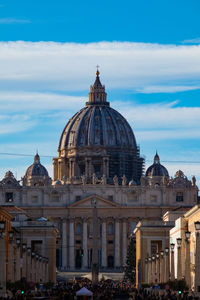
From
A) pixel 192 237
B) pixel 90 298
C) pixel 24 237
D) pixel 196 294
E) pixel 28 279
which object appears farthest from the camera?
pixel 24 237

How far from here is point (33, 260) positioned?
106 m

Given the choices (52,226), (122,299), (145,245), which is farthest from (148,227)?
(122,299)

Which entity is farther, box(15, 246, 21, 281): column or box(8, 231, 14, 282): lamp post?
box(15, 246, 21, 281): column

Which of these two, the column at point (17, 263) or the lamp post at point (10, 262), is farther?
the column at point (17, 263)

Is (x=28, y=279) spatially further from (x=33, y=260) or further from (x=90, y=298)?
(x=90, y=298)

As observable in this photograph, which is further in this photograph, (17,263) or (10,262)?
(17,263)

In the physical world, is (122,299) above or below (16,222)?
below

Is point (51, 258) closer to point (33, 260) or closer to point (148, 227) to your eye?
point (148, 227)

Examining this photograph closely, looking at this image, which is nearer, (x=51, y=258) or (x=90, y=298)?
(x=90, y=298)

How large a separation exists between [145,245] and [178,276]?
161 feet

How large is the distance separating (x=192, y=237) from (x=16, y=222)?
49.6m

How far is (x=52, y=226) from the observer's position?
13575 centimetres

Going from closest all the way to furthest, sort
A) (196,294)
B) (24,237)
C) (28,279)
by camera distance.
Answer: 1. (196,294)
2. (28,279)
3. (24,237)

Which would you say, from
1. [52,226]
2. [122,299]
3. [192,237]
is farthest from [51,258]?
[192,237]
